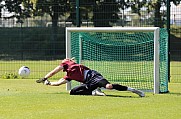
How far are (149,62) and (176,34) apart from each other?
8.76m

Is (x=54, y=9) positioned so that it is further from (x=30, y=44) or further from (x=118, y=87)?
(x=118, y=87)

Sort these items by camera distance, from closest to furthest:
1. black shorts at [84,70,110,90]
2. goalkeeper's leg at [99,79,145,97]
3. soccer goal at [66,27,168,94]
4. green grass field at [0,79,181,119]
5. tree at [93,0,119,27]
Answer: green grass field at [0,79,181,119]
goalkeeper's leg at [99,79,145,97]
black shorts at [84,70,110,90]
soccer goal at [66,27,168,94]
tree at [93,0,119,27]

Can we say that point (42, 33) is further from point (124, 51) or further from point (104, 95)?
point (104, 95)

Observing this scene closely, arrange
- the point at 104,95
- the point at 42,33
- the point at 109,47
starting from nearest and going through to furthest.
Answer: the point at 104,95
the point at 109,47
the point at 42,33

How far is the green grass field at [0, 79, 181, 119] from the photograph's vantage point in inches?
378

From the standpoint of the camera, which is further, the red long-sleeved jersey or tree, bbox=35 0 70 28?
tree, bbox=35 0 70 28

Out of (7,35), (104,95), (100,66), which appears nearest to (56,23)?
(7,35)

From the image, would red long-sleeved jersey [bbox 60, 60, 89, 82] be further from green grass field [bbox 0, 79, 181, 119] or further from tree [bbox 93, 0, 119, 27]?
tree [bbox 93, 0, 119, 27]

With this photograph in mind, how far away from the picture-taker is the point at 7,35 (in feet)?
88.2

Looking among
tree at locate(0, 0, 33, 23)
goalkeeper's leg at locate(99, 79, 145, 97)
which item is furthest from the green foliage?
goalkeeper's leg at locate(99, 79, 145, 97)

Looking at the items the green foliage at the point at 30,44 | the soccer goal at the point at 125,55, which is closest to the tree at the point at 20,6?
the green foliage at the point at 30,44

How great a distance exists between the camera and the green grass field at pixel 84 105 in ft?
31.5

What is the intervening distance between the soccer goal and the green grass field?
32.6 inches

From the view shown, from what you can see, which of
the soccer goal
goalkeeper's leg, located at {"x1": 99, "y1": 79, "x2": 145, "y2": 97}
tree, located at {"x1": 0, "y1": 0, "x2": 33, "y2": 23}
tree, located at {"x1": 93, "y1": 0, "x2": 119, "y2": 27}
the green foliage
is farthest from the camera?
tree, located at {"x1": 0, "y1": 0, "x2": 33, "y2": 23}
